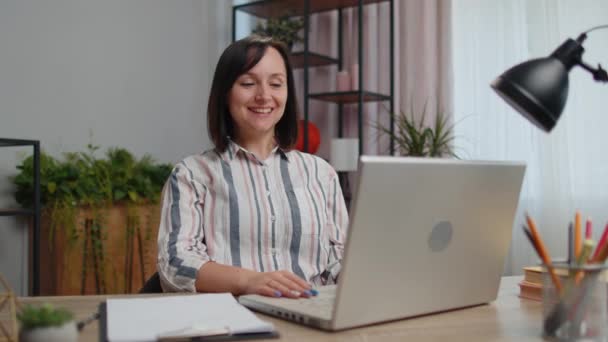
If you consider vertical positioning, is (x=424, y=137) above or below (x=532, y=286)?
above

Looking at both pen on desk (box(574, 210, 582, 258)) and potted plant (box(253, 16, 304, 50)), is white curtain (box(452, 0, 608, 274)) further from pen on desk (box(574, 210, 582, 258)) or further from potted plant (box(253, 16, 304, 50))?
pen on desk (box(574, 210, 582, 258))

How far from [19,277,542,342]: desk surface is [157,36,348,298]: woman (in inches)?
16.5

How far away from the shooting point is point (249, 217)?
154 centimetres

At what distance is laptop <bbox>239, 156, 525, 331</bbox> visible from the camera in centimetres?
82

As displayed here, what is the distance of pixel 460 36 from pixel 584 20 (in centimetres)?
61

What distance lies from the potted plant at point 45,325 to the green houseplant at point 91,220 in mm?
2117

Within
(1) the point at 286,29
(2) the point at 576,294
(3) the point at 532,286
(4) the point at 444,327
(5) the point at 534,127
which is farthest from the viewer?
(1) the point at 286,29

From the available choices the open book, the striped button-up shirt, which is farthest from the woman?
the open book

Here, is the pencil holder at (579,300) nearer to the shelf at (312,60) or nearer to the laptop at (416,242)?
the laptop at (416,242)

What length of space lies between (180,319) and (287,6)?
3.06 m

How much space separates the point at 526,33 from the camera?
10.1 feet

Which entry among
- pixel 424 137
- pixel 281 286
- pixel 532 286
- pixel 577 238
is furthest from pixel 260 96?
pixel 424 137

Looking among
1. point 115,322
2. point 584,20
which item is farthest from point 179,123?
point 115,322

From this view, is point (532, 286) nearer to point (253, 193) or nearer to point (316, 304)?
point (316, 304)
